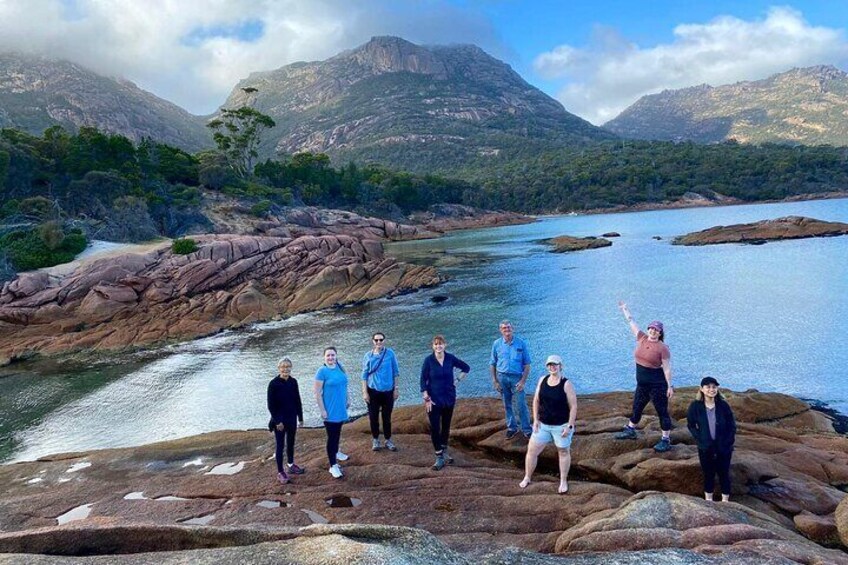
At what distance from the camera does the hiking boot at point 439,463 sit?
11.0 metres

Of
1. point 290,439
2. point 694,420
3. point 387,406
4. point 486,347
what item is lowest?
point 486,347

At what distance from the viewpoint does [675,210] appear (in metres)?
142

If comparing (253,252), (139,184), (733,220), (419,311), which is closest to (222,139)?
(139,184)

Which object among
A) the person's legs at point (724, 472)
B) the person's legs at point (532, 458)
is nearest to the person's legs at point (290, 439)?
the person's legs at point (532, 458)

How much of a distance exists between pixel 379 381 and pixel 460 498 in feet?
10.9

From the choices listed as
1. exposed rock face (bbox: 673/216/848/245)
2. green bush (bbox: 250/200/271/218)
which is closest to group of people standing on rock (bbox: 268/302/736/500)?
exposed rock face (bbox: 673/216/848/245)

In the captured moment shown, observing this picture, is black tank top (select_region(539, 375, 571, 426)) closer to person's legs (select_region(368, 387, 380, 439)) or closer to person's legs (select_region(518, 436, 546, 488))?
person's legs (select_region(518, 436, 546, 488))

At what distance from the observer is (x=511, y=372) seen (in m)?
12.0

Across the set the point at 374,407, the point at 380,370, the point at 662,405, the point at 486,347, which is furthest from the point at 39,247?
the point at 662,405

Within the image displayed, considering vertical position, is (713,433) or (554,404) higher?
(554,404)

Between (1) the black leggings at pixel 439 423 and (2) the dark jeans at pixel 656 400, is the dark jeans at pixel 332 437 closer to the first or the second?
(1) the black leggings at pixel 439 423

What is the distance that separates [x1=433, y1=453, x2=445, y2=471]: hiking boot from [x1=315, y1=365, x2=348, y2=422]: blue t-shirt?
2.13 meters

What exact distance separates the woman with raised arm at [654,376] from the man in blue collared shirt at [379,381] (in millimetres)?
4896

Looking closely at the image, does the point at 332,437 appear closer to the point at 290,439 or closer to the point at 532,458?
the point at 290,439
